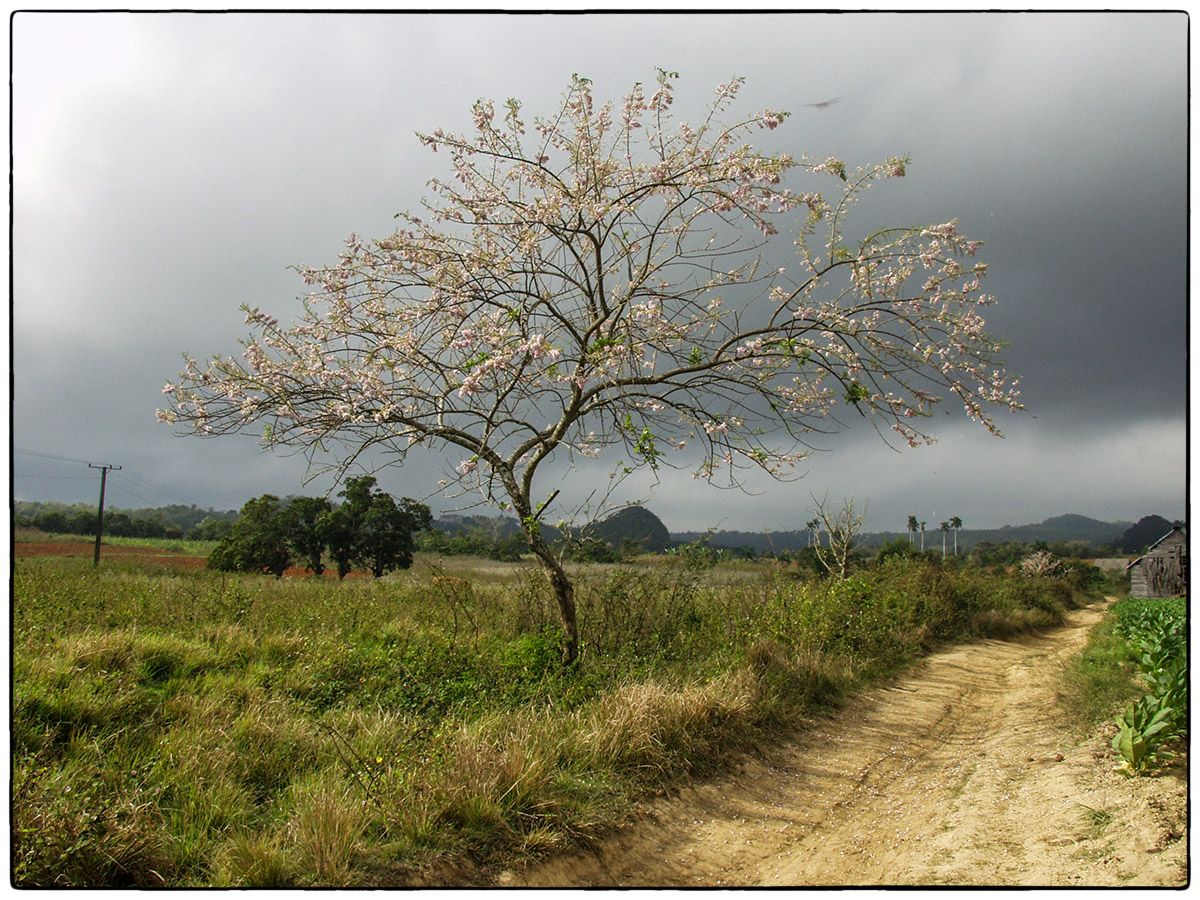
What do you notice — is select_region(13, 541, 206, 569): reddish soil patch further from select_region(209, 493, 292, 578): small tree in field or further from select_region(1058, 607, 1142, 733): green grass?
select_region(1058, 607, 1142, 733): green grass

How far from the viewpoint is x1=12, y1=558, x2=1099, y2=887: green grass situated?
3.78 m

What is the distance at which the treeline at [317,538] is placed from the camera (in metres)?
13.7

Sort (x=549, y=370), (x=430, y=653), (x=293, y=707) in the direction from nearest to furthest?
(x=293, y=707) → (x=549, y=370) → (x=430, y=653)

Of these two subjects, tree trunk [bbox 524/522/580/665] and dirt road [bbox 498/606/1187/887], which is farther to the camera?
tree trunk [bbox 524/522/580/665]

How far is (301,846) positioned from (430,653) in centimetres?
403

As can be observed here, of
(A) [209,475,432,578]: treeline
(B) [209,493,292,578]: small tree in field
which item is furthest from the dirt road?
(B) [209,493,292,578]: small tree in field

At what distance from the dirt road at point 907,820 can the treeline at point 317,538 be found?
7861 millimetres

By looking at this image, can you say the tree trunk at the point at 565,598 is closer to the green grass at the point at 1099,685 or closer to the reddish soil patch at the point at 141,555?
the green grass at the point at 1099,685

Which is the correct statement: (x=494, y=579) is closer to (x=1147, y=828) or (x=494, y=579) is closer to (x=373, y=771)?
(x=373, y=771)

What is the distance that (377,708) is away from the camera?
6.11 m

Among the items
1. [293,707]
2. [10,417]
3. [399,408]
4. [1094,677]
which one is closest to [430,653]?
[293,707]

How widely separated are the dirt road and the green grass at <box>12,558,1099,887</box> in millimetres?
285

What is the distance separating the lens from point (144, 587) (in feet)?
35.9

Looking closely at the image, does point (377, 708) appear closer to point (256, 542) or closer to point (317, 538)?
point (256, 542)
